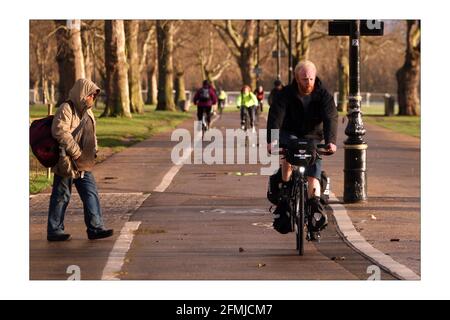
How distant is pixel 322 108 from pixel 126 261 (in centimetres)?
237

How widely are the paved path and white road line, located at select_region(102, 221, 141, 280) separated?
0.09ft

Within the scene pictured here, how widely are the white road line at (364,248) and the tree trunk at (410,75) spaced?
45.5 meters

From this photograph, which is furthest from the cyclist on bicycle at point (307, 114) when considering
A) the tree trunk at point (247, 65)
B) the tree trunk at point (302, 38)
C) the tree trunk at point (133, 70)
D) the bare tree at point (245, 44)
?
the tree trunk at point (247, 65)

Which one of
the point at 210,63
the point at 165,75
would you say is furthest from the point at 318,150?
the point at 210,63

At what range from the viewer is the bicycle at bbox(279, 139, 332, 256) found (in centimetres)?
1201

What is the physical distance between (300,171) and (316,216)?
0.47 m

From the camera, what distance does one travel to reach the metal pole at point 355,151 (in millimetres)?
16672

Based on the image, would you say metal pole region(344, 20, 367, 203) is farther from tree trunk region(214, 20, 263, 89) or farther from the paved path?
tree trunk region(214, 20, 263, 89)

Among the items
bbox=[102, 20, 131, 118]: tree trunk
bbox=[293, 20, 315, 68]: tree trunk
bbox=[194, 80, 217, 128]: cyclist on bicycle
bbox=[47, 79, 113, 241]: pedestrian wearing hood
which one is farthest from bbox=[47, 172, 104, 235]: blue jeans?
bbox=[293, 20, 315, 68]: tree trunk

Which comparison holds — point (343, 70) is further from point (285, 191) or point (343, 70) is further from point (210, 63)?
point (285, 191)

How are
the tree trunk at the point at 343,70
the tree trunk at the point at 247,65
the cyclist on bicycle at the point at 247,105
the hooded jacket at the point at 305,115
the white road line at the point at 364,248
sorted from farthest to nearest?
the tree trunk at the point at 247,65, the tree trunk at the point at 343,70, the cyclist on bicycle at the point at 247,105, the hooded jacket at the point at 305,115, the white road line at the point at 364,248

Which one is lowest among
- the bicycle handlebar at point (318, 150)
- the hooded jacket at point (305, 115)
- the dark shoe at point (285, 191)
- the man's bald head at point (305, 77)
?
the dark shoe at point (285, 191)

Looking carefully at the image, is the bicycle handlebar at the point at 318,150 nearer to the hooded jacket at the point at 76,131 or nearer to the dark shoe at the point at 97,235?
the hooded jacket at the point at 76,131
